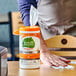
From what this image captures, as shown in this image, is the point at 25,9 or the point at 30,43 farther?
the point at 25,9

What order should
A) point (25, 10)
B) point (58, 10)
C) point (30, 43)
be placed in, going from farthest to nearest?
1. point (58, 10)
2. point (25, 10)
3. point (30, 43)

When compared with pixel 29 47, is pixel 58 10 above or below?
above

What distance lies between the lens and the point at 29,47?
36.9 inches

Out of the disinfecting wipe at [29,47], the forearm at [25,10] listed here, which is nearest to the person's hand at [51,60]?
the disinfecting wipe at [29,47]

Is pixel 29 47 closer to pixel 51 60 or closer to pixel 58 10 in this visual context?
pixel 51 60

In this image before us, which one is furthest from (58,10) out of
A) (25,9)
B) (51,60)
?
(51,60)

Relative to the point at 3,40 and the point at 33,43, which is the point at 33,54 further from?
the point at 3,40

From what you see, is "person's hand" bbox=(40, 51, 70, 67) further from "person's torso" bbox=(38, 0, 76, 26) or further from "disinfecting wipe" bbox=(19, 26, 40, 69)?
"person's torso" bbox=(38, 0, 76, 26)

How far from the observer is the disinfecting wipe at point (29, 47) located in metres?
0.93

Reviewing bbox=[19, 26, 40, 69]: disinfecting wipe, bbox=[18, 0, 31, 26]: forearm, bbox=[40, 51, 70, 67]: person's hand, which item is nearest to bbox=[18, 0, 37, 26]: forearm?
bbox=[18, 0, 31, 26]: forearm

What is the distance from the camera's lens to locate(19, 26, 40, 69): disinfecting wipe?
0.93 meters

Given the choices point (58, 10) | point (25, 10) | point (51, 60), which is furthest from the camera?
point (58, 10)

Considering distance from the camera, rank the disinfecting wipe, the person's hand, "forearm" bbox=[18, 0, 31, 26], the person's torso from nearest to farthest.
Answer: the disinfecting wipe, the person's hand, "forearm" bbox=[18, 0, 31, 26], the person's torso

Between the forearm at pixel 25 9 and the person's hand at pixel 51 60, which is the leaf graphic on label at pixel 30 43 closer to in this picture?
the person's hand at pixel 51 60
